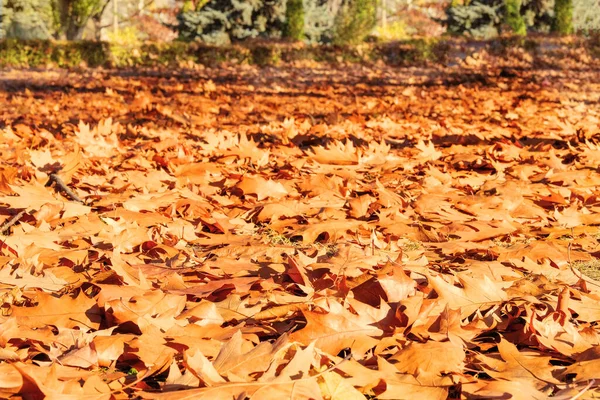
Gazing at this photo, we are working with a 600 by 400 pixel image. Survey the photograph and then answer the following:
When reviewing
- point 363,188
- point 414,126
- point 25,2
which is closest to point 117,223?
point 363,188

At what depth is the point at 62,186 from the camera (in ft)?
10.6

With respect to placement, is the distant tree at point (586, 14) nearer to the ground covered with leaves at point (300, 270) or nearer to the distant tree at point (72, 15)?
the distant tree at point (72, 15)

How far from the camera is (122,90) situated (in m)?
11.6

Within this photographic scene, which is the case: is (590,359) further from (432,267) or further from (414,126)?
(414,126)

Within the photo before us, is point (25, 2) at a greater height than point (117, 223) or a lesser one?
greater

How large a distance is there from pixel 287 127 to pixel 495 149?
2000mm

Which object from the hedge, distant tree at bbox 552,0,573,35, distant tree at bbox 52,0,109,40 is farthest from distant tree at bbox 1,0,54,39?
distant tree at bbox 552,0,573,35

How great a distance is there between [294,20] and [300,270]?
2337 centimetres

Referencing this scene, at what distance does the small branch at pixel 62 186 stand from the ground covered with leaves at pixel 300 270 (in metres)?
0.01

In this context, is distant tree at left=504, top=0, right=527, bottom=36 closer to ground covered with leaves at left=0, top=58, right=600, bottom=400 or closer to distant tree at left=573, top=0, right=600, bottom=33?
distant tree at left=573, top=0, right=600, bottom=33

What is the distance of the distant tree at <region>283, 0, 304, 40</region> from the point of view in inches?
964

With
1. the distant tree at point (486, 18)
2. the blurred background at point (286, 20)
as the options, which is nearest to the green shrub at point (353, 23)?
the blurred background at point (286, 20)

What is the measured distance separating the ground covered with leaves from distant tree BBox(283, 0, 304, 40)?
64.2ft

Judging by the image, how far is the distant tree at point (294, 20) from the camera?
24484mm
